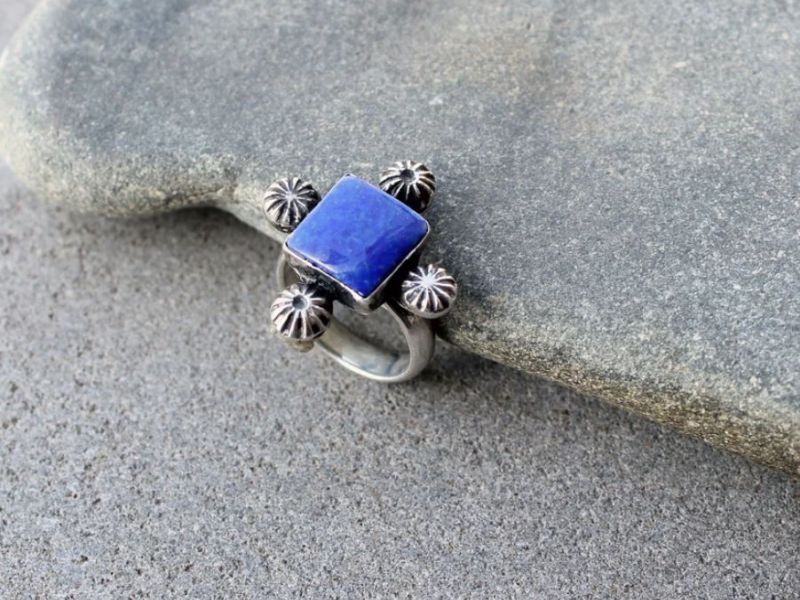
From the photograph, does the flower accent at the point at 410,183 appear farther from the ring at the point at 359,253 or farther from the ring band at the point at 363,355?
the ring band at the point at 363,355

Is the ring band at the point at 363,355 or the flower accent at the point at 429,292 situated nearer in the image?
the flower accent at the point at 429,292

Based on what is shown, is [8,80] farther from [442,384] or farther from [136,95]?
[442,384]

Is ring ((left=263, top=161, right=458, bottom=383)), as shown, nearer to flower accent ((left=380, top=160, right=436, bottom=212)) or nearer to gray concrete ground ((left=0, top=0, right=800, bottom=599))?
flower accent ((left=380, top=160, right=436, bottom=212))

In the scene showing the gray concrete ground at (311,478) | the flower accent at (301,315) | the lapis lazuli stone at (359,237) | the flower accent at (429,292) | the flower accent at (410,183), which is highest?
the flower accent at (410,183)

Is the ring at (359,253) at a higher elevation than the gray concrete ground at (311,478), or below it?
higher

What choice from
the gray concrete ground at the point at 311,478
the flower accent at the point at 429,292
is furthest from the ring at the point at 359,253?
the gray concrete ground at the point at 311,478

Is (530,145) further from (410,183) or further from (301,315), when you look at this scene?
(301,315)

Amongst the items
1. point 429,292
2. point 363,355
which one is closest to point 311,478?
point 363,355
